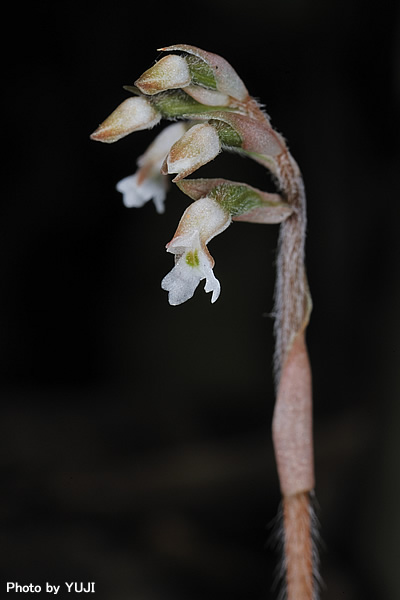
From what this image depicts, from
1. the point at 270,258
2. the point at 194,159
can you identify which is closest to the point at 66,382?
the point at 270,258

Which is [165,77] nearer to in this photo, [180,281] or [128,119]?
[128,119]

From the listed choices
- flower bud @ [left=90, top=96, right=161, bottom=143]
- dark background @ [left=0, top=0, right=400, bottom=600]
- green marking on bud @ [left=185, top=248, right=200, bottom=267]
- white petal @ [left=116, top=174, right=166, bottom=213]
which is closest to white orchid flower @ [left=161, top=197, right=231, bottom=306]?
green marking on bud @ [left=185, top=248, right=200, bottom=267]

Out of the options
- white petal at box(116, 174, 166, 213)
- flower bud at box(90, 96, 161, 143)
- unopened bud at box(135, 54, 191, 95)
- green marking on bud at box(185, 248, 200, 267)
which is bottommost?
green marking on bud at box(185, 248, 200, 267)

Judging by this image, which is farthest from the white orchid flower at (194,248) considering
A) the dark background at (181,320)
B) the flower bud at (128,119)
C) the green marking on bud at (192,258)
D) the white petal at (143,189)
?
the dark background at (181,320)

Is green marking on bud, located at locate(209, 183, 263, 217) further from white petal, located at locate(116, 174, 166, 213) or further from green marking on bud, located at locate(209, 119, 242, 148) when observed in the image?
white petal, located at locate(116, 174, 166, 213)

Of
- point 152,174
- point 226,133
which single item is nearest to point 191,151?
point 226,133

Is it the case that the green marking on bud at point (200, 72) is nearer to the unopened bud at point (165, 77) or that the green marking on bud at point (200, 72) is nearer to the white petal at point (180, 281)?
the unopened bud at point (165, 77)
